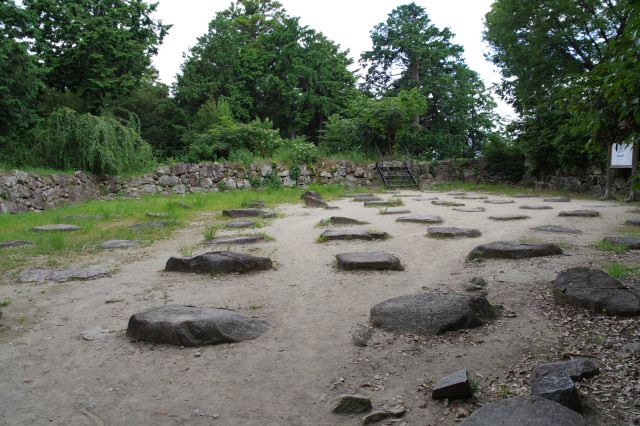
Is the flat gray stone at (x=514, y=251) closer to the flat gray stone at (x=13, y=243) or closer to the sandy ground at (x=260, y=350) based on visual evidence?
the sandy ground at (x=260, y=350)

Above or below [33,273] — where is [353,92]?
above

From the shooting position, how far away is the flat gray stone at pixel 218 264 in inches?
180

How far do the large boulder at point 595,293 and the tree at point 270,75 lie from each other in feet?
68.6

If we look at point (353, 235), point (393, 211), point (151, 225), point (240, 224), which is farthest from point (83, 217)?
point (393, 211)

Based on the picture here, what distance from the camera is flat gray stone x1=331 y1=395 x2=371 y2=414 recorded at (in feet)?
6.92

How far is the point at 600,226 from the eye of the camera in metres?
6.91

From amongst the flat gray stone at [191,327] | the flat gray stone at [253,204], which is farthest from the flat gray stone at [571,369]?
the flat gray stone at [253,204]

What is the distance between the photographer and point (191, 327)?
2.89 meters

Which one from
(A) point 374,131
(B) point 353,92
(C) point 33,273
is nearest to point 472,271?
(C) point 33,273

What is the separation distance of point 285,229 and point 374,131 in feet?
43.6

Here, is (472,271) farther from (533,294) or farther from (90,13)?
(90,13)

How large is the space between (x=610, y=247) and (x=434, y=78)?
83.6ft

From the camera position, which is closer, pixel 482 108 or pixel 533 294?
pixel 533 294

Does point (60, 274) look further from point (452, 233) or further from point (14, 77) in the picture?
point (14, 77)
